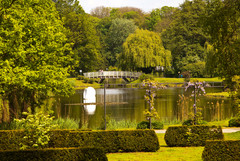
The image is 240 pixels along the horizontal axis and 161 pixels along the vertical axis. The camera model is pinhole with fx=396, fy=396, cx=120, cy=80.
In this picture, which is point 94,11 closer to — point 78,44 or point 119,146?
point 78,44

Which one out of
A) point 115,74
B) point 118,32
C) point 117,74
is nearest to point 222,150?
point 117,74

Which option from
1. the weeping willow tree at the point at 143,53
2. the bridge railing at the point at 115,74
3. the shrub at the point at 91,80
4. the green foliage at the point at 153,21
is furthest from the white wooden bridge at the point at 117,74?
the green foliage at the point at 153,21

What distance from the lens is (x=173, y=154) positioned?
510 inches

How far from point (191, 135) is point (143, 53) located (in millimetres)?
50834

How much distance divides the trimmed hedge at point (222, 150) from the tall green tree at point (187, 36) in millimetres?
62121

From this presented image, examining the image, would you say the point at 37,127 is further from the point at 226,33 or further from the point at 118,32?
the point at 118,32

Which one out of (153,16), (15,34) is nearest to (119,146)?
(15,34)

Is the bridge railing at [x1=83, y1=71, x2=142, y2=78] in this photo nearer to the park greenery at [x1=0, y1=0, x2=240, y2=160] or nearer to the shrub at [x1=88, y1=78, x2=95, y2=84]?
the shrub at [x1=88, y1=78, x2=95, y2=84]

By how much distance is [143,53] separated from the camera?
65000 millimetres

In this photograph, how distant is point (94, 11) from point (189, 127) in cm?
10806

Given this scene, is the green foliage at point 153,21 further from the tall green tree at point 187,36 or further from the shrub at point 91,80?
the shrub at point 91,80

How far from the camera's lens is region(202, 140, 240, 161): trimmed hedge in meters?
11.1

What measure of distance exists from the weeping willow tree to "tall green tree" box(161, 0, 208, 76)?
7449 millimetres

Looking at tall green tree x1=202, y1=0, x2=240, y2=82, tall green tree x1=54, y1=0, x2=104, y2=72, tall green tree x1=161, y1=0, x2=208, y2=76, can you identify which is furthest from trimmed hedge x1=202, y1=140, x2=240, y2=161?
tall green tree x1=161, y1=0, x2=208, y2=76
